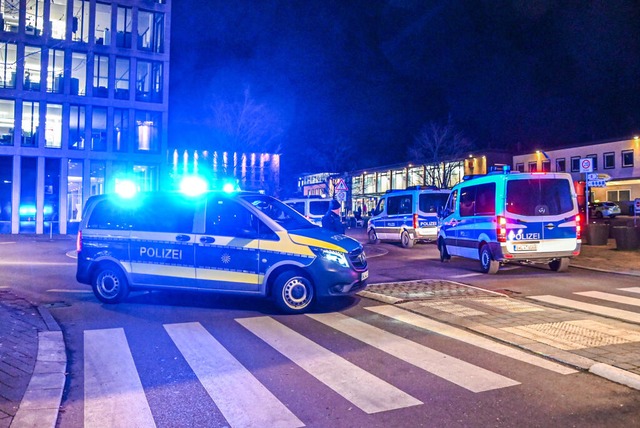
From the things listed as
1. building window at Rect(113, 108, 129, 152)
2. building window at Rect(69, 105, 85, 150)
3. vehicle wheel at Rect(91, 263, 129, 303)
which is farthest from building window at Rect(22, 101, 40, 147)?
vehicle wheel at Rect(91, 263, 129, 303)

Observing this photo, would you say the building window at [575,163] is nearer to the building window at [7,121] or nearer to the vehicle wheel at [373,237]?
the vehicle wheel at [373,237]

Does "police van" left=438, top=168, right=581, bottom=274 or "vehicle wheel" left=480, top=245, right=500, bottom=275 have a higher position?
"police van" left=438, top=168, right=581, bottom=274

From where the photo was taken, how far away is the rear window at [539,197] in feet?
40.4

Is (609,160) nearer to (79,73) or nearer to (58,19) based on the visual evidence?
(79,73)

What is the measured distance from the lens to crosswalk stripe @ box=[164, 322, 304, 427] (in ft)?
14.0

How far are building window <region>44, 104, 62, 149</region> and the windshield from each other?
31.2 m

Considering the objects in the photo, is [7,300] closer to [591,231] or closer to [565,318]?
[565,318]

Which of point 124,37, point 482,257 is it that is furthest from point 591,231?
point 124,37

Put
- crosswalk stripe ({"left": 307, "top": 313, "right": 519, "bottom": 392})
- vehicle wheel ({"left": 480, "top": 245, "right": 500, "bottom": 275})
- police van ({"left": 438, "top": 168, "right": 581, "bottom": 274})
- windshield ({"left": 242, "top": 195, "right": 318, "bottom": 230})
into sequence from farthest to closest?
1. vehicle wheel ({"left": 480, "top": 245, "right": 500, "bottom": 275})
2. police van ({"left": 438, "top": 168, "right": 581, "bottom": 274})
3. windshield ({"left": 242, "top": 195, "right": 318, "bottom": 230})
4. crosswalk stripe ({"left": 307, "top": 313, "right": 519, "bottom": 392})

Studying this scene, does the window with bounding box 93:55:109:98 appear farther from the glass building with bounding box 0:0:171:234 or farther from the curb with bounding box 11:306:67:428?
the curb with bounding box 11:306:67:428

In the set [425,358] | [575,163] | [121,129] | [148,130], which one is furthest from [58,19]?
[575,163]

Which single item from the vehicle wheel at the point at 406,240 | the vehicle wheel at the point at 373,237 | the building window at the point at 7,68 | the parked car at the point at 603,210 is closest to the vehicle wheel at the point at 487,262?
the vehicle wheel at the point at 406,240

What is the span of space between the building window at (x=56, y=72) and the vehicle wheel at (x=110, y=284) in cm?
3066

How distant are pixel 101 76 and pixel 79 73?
139cm
